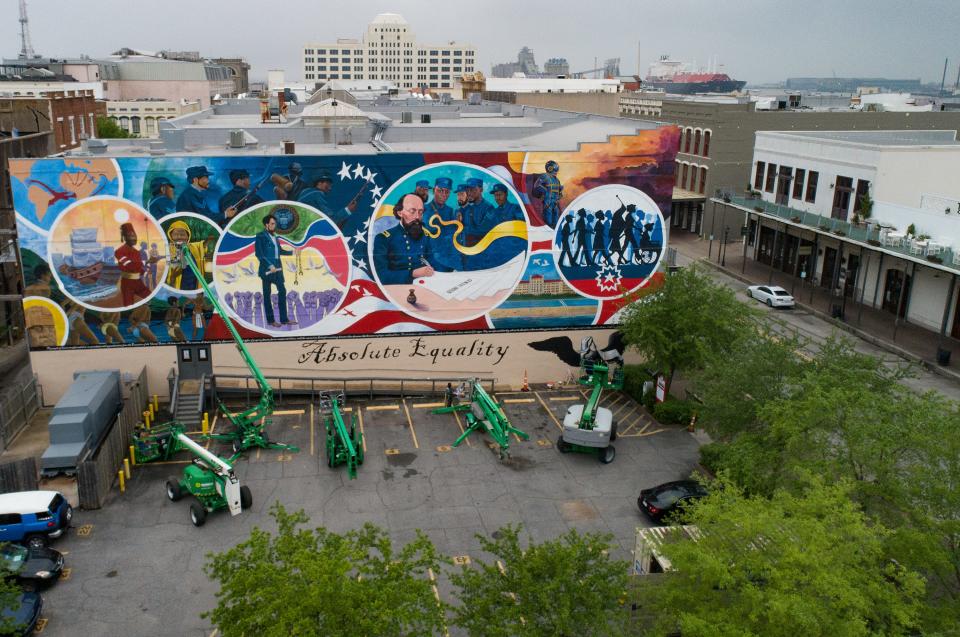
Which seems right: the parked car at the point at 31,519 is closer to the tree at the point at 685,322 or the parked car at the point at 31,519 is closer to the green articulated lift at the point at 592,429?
the green articulated lift at the point at 592,429

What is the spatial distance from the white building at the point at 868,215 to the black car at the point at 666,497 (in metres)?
22.0

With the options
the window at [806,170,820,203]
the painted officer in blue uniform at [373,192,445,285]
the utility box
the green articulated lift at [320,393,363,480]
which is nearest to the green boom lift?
the green articulated lift at [320,393,363,480]

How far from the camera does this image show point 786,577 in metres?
14.3

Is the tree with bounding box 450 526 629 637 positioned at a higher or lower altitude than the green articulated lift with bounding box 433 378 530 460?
higher

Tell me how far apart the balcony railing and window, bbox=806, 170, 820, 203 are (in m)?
1.45

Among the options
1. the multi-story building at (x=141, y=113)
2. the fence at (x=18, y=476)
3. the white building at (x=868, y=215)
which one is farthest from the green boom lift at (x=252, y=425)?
the multi-story building at (x=141, y=113)

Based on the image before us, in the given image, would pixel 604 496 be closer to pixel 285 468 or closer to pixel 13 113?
pixel 285 468

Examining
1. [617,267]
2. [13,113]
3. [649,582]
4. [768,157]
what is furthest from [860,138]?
[13,113]

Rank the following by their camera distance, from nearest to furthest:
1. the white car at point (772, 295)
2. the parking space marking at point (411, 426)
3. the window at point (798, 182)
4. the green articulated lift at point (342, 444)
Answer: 1. the green articulated lift at point (342, 444)
2. the parking space marking at point (411, 426)
3. the white car at point (772, 295)
4. the window at point (798, 182)

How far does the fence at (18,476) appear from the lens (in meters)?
26.0

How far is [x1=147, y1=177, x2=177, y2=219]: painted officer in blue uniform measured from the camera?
3278 cm

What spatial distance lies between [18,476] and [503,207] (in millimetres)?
21870

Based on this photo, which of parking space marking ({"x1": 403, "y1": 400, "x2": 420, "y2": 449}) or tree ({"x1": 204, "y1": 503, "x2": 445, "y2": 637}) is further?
parking space marking ({"x1": 403, "y1": 400, "x2": 420, "y2": 449})

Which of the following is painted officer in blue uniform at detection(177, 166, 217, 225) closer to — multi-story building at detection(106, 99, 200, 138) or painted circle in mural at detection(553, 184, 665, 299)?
painted circle in mural at detection(553, 184, 665, 299)
